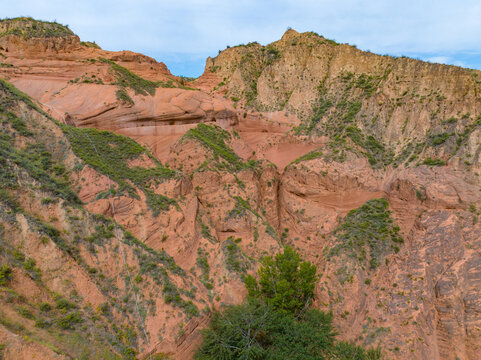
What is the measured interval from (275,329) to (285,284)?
108 inches

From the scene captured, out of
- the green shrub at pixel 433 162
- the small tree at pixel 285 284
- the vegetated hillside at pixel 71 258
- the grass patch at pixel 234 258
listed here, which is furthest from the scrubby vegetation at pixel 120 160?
the green shrub at pixel 433 162

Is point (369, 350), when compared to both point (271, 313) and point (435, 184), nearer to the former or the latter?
point (271, 313)

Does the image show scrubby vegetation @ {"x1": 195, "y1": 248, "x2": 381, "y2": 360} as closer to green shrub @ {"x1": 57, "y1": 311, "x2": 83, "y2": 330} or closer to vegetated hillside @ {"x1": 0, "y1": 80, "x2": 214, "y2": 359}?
vegetated hillside @ {"x1": 0, "y1": 80, "x2": 214, "y2": 359}

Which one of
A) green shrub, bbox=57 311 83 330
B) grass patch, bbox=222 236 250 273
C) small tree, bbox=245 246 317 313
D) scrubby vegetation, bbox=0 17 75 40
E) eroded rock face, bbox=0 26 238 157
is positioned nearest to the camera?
green shrub, bbox=57 311 83 330

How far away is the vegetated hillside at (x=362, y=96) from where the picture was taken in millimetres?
24438

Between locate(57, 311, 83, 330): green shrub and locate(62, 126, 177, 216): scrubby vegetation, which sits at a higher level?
locate(62, 126, 177, 216): scrubby vegetation

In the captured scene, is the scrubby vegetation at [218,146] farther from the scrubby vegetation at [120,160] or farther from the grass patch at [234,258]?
the grass patch at [234,258]

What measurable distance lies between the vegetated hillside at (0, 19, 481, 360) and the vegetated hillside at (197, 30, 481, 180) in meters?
0.16

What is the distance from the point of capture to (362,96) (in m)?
30.1

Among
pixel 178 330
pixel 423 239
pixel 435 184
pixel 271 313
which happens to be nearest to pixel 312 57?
pixel 435 184

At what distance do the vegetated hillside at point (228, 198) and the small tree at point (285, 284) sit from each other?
143 cm

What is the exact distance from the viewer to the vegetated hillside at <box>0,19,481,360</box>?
16109 mm

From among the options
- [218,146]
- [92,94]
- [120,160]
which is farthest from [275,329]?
[92,94]

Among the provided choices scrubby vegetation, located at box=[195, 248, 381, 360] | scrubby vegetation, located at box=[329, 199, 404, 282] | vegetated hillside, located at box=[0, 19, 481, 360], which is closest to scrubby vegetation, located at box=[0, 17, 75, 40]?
vegetated hillside, located at box=[0, 19, 481, 360]
